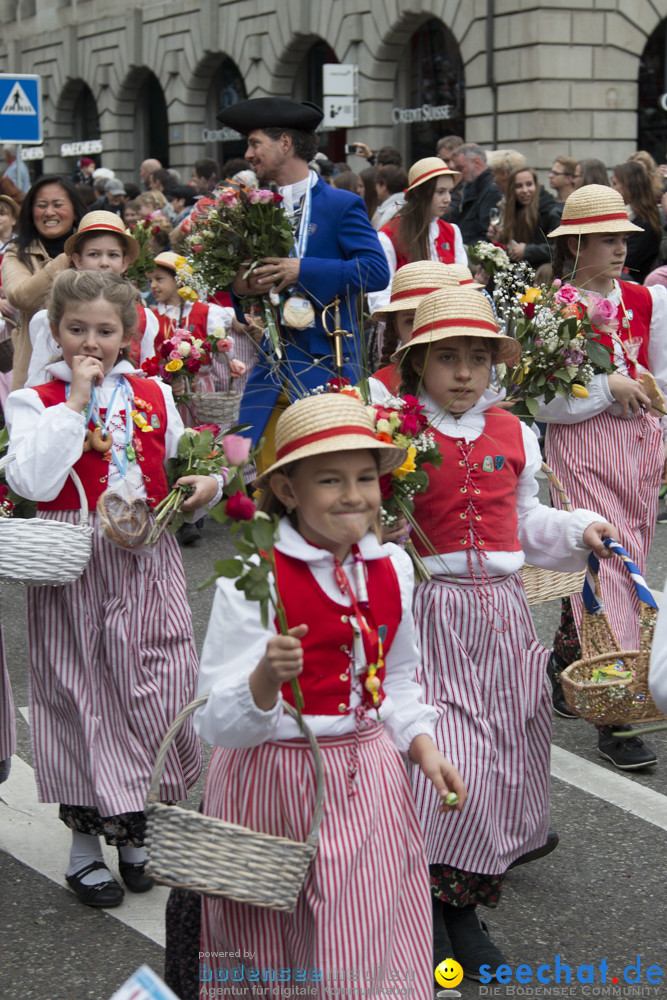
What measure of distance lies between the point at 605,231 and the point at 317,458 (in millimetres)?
2837

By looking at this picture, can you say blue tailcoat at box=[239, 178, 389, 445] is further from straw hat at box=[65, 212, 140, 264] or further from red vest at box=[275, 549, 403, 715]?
red vest at box=[275, 549, 403, 715]

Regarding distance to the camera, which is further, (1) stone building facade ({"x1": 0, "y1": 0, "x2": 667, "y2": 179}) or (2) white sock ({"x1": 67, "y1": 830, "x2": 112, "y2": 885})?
(1) stone building facade ({"x1": 0, "y1": 0, "x2": 667, "y2": 179})

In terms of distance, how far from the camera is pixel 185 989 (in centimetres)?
304

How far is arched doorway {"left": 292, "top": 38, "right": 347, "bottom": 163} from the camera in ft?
86.6

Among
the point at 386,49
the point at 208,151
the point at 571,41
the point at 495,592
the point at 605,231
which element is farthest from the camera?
the point at 208,151

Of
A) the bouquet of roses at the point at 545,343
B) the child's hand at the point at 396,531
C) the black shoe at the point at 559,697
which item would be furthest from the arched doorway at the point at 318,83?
the child's hand at the point at 396,531

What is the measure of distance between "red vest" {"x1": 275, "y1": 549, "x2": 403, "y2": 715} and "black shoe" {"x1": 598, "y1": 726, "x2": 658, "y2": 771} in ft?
7.75

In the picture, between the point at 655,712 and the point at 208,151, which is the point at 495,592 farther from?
the point at 208,151

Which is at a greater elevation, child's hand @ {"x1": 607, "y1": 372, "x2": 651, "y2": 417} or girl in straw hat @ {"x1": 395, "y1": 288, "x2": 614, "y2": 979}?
child's hand @ {"x1": 607, "y1": 372, "x2": 651, "y2": 417}

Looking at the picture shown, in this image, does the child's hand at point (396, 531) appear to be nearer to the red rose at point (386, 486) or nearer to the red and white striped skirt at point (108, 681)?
the red rose at point (386, 486)

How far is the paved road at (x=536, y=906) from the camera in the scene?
11.7 feet

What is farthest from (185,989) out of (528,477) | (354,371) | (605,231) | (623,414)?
(605,231)

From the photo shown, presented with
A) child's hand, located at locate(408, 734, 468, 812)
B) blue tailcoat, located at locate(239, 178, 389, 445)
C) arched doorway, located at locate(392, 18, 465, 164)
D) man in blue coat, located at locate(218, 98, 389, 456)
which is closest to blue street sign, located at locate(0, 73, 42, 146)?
man in blue coat, located at locate(218, 98, 389, 456)

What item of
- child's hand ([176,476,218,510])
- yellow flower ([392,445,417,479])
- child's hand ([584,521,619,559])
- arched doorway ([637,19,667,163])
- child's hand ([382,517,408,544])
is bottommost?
child's hand ([584,521,619,559])
